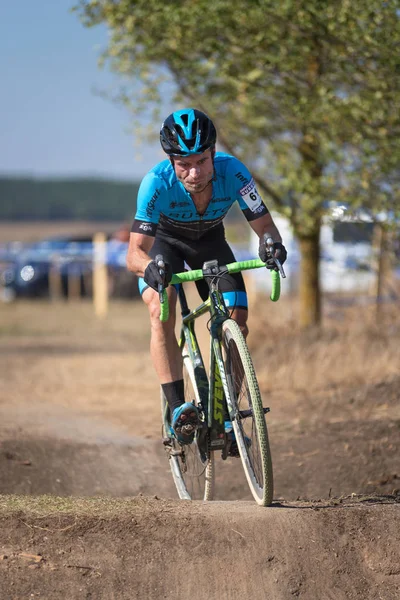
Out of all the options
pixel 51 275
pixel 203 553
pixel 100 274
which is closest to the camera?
pixel 203 553

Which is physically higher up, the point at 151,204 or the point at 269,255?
the point at 151,204

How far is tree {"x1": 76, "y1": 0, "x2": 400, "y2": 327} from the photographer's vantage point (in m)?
8.66

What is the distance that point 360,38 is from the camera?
8.40 meters

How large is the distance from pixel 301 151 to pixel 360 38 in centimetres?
324

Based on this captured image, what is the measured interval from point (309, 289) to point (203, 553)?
26.2ft

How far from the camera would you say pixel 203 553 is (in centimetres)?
454

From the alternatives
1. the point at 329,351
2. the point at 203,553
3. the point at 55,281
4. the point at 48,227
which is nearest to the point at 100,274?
the point at 55,281

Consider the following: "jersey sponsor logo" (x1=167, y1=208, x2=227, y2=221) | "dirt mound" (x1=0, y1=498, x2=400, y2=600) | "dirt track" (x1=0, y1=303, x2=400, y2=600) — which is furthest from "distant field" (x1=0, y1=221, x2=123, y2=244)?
"dirt mound" (x1=0, y1=498, x2=400, y2=600)

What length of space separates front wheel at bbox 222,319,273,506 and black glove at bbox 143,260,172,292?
0.46 metres

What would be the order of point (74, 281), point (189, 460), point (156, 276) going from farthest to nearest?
point (74, 281) < point (189, 460) < point (156, 276)

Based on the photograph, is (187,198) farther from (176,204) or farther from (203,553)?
(203,553)

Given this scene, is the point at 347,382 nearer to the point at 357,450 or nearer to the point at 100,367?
the point at 357,450

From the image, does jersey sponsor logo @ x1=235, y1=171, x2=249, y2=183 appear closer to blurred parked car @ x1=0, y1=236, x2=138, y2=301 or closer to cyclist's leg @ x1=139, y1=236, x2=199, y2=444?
cyclist's leg @ x1=139, y1=236, x2=199, y2=444

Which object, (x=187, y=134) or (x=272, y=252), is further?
(x=187, y=134)
